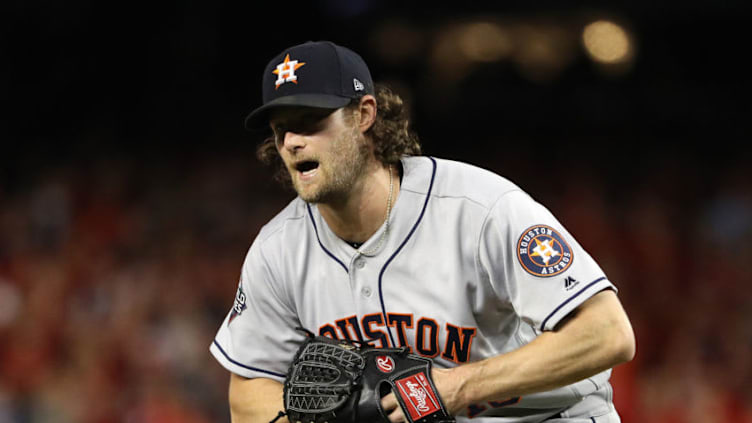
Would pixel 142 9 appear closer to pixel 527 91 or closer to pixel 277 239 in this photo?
pixel 527 91

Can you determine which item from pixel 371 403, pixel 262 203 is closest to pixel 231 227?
pixel 262 203

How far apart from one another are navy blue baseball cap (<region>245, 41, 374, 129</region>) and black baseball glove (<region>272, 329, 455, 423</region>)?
644 millimetres

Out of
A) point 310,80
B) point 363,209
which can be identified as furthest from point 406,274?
point 310,80

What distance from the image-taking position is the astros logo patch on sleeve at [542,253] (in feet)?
7.66

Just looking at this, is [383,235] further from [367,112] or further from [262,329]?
[262,329]

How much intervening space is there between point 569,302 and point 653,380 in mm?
3344

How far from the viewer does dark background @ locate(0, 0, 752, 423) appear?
5.65 metres

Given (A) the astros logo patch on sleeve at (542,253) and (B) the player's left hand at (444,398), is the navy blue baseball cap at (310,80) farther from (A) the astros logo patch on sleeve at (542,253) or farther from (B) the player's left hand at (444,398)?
(B) the player's left hand at (444,398)

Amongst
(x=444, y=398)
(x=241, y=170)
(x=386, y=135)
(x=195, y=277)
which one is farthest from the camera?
(x=241, y=170)

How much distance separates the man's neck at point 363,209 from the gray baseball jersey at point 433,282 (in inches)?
1.5

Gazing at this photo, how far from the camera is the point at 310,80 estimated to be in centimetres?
247

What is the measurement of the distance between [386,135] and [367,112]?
9 centimetres

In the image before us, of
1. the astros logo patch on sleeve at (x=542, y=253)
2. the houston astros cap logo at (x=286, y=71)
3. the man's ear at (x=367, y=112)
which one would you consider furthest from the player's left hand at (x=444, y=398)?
the houston astros cap logo at (x=286, y=71)

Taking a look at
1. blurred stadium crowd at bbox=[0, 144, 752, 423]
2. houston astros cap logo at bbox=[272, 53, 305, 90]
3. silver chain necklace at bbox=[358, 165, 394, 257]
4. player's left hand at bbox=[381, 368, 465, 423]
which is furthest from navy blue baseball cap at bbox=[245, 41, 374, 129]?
blurred stadium crowd at bbox=[0, 144, 752, 423]
